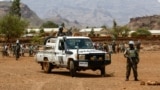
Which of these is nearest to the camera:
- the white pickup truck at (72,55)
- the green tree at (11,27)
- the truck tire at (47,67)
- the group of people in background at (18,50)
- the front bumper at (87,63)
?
the front bumper at (87,63)

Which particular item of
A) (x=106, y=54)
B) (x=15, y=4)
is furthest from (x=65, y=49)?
(x=15, y=4)

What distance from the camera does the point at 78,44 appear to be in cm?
2472

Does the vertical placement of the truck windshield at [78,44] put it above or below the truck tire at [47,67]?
above

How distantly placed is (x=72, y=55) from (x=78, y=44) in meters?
1.33

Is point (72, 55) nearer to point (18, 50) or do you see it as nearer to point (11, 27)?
point (18, 50)

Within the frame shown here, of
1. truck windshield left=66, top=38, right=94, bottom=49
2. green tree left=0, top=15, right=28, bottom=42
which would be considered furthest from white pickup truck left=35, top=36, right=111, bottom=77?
green tree left=0, top=15, right=28, bottom=42

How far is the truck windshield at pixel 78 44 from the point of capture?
80.8 feet

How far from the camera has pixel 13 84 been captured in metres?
19.4

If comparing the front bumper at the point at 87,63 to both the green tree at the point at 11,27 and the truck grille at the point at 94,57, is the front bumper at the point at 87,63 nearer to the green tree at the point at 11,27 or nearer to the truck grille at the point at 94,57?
the truck grille at the point at 94,57

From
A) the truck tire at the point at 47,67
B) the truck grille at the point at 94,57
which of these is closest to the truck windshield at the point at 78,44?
the truck grille at the point at 94,57

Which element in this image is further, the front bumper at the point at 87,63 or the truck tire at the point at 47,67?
the truck tire at the point at 47,67

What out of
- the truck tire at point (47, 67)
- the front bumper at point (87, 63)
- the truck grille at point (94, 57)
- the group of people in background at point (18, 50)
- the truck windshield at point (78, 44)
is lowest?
the group of people in background at point (18, 50)

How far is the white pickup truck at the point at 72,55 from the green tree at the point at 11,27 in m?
62.8

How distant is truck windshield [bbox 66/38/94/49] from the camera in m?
24.6
